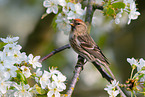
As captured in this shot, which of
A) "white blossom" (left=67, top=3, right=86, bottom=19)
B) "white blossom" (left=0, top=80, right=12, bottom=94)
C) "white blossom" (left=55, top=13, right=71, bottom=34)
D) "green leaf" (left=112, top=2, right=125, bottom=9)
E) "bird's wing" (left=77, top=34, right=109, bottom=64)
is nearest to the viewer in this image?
"white blossom" (left=0, top=80, right=12, bottom=94)

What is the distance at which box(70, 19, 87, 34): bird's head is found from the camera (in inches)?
114

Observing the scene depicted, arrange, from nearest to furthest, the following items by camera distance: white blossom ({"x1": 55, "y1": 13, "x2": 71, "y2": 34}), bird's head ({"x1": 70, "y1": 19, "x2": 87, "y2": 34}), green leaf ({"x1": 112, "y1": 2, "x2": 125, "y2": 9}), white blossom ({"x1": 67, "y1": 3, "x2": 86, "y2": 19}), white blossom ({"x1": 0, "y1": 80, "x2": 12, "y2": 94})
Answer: white blossom ({"x1": 0, "y1": 80, "x2": 12, "y2": 94}) → green leaf ({"x1": 112, "y1": 2, "x2": 125, "y2": 9}) → white blossom ({"x1": 67, "y1": 3, "x2": 86, "y2": 19}) → white blossom ({"x1": 55, "y1": 13, "x2": 71, "y2": 34}) → bird's head ({"x1": 70, "y1": 19, "x2": 87, "y2": 34})

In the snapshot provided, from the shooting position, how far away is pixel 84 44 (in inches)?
130

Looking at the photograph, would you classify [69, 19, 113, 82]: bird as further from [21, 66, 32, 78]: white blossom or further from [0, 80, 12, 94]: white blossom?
[0, 80, 12, 94]: white blossom

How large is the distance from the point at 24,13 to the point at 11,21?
60cm

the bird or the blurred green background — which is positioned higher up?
the blurred green background

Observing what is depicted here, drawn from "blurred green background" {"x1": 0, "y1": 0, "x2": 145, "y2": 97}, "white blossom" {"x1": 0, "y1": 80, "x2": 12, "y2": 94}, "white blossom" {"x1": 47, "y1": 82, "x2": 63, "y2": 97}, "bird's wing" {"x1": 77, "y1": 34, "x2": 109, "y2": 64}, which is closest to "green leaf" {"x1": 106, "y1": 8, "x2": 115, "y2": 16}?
"bird's wing" {"x1": 77, "y1": 34, "x2": 109, "y2": 64}

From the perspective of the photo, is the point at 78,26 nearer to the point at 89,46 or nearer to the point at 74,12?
the point at 89,46

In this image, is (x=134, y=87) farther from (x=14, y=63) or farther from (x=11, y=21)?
(x=11, y=21)

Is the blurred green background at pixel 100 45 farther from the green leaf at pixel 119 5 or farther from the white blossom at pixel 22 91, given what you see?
the white blossom at pixel 22 91

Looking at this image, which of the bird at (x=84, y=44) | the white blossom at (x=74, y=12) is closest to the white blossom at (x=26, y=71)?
the white blossom at (x=74, y=12)

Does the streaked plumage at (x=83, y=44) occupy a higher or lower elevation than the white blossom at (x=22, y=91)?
higher

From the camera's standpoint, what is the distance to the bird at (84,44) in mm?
2910

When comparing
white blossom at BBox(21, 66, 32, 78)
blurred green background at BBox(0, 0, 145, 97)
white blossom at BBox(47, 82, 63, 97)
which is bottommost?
white blossom at BBox(47, 82, 63, 97)
